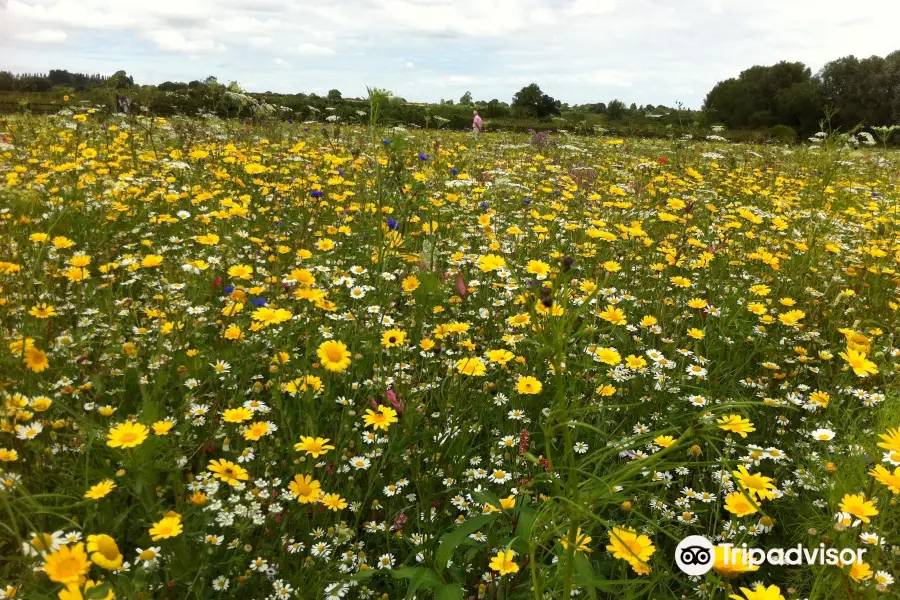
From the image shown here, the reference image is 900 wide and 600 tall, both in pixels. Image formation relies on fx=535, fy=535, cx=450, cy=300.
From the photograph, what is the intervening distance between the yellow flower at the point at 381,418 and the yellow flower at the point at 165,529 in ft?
2.18

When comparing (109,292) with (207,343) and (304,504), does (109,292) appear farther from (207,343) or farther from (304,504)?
(304,504)

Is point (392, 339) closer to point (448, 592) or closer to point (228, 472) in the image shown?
point (228, 472)

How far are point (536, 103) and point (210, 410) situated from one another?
36464 mm

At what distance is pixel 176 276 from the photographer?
2.79 meters

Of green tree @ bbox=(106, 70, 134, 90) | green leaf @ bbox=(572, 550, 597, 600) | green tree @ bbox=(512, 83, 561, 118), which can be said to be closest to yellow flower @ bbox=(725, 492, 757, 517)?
green leaf @ bbox=(572, 550, 597, 600)

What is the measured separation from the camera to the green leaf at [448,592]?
46.1 inches

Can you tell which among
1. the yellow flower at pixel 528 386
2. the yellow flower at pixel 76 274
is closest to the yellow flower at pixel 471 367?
the yellow flower at pixel 528 386

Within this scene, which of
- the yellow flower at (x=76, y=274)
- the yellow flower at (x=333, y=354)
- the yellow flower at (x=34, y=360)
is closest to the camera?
the yellow flower at (x=34, y=360)

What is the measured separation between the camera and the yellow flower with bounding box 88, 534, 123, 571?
1.08 meters

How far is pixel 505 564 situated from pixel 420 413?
2.67 ft

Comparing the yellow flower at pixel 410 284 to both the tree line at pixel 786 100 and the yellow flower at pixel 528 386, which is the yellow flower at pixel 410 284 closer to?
the yellow flower at pixel 528 386

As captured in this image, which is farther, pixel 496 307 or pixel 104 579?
pixel 496 307

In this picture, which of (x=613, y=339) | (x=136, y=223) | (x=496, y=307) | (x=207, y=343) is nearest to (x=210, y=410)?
(x=207, y=343)

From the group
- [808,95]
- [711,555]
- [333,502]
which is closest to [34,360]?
[333,502]
